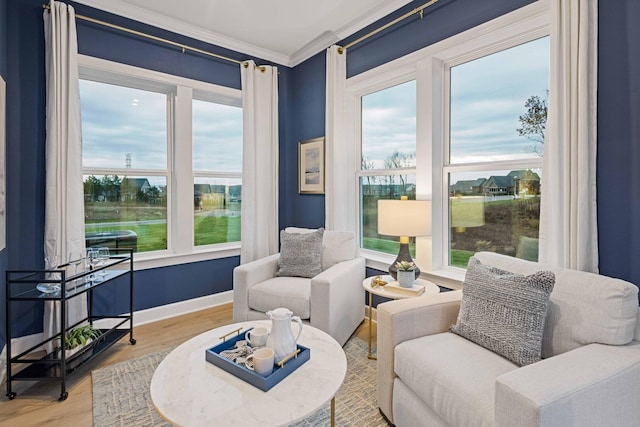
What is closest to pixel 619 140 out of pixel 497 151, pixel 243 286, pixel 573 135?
pixel 573 135

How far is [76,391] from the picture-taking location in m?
2.03

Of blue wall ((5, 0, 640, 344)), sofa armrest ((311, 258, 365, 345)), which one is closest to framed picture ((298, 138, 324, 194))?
blue wall ((5, 0, 640, 344))

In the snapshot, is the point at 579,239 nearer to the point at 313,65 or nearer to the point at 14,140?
the point at 313,65

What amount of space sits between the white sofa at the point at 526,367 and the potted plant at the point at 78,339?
6.52ft

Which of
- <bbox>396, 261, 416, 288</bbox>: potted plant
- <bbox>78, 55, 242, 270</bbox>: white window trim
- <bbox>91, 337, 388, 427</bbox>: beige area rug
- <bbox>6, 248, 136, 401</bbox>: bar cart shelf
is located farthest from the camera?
<bbox>78, 55, 242, 270</bbox>: white window trim

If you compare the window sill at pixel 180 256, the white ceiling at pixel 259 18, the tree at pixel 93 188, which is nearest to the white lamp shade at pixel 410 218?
the white ceiling at pixel 259 18

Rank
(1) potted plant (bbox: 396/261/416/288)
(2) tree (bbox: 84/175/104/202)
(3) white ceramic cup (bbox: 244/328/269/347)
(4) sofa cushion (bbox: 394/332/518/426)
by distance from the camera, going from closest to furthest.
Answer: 1. (4) sofa cushion (bbox: 394/332/518/426)
2. (3) white ceramic cup (bbox: 244/328/269/347)
3. (1) potted plant (bbox: 396/261/416/288)
4. (2) tree (bbox: 84/175/104/202)

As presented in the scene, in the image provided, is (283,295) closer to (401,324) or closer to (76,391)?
(401,324)

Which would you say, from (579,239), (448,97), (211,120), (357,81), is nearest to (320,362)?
(579,239)

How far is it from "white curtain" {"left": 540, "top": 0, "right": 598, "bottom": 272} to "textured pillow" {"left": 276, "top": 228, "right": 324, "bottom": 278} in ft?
5.58

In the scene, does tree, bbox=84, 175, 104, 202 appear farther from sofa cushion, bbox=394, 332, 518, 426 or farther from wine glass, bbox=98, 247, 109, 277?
sofa cushion, bbox=394, 332, 518, 426

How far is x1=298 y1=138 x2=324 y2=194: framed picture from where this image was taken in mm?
3635

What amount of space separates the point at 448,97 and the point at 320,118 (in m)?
1.42

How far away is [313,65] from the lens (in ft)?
12.1
